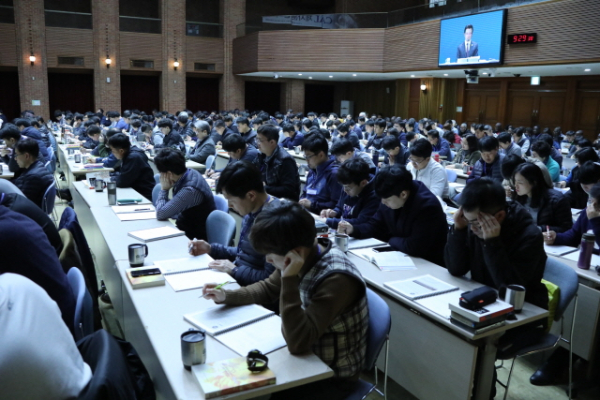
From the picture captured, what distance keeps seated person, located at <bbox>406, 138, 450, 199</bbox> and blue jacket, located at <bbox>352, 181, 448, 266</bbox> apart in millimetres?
2026

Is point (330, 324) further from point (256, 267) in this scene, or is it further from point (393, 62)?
point (393, 62)

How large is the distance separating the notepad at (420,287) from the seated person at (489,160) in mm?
3389

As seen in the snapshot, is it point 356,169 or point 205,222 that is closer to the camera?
point 356,169

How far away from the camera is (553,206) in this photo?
395 cm

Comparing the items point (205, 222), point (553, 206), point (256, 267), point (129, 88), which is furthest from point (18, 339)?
point (129, 88)

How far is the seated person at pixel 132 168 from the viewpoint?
555cm

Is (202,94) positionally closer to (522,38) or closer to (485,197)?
(522,38)

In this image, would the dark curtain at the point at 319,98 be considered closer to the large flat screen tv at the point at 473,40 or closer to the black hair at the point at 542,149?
the large flat screen tv at the point at 473,40

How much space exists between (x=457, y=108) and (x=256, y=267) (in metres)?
17.1

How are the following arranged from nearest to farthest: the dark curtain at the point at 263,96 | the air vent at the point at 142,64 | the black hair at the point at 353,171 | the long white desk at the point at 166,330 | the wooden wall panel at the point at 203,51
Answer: the long white desk at the point at 166,330, the black hair at the point at 353,171, the air vent at the point at 142,64, the wooden wall panel at the point at 203,51, the dark curtain at the point at 263,96

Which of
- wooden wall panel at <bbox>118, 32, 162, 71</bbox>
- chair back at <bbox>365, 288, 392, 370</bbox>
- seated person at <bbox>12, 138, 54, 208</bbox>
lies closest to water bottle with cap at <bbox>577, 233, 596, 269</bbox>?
chair back at <bbox>365, 288, 392, 370</bbox>

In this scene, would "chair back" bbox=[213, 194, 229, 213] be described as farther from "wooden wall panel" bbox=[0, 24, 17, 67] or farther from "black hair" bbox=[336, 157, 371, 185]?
"wooden wall panel" bbox=[0, 24, 17, 67]

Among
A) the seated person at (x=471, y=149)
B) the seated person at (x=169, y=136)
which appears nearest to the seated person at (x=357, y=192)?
the seated person at (x=471, y=149)

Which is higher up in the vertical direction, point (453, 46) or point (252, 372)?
point (453, 46)
